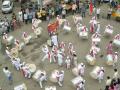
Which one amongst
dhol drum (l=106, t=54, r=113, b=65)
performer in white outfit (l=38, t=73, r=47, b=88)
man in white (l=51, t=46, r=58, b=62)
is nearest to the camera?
performer in white outfit (l=38, t=73, r=47, b=88)

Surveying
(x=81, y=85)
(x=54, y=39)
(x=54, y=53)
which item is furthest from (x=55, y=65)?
(x=81, y=85)

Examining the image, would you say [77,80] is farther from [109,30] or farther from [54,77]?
[109,30]

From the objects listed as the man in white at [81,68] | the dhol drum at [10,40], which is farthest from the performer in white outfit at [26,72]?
the dhol drum at [10,40]

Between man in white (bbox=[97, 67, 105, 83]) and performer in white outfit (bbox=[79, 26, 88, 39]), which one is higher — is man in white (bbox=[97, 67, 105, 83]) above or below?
below

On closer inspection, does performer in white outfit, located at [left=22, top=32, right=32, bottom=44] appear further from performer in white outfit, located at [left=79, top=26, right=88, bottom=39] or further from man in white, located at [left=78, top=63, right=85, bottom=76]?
man in white, located at [left=78, top=63, right=85, bottom=76]

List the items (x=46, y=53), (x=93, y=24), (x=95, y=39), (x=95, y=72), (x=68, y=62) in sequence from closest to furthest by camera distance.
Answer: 1. (x=95, y=72)
2. (x=68, y=62)
3. (x=46, y=53)
4. (x=95, y=39)
5. (x=93, y=24)

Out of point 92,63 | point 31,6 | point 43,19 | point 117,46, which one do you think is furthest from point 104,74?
point 31,6

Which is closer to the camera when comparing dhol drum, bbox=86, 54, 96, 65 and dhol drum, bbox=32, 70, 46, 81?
dhol drum, bbox=32, 70, 46, 81

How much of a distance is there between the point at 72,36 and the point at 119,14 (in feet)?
15.1

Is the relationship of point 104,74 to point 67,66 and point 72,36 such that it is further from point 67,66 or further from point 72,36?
point 72,36

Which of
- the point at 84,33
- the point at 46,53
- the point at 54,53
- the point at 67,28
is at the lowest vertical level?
the point at 46,53

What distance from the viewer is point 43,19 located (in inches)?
1448

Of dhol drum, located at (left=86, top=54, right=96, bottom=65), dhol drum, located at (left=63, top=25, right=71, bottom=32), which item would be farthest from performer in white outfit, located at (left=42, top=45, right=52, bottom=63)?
dhol drum, located at (left=63, top=25, right=71, bottom=32)

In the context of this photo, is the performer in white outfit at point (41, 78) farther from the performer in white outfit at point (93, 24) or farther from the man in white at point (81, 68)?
the performer in white outfit at point (93, 24)
